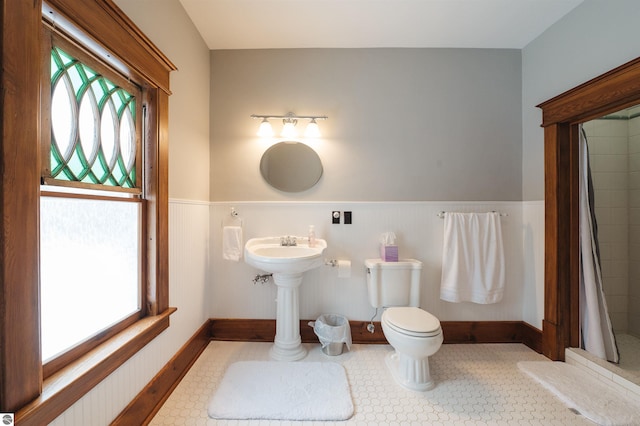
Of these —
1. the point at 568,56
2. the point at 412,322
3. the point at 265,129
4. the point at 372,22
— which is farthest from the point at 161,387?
the point at 568,56

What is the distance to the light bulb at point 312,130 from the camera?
6.69 ft

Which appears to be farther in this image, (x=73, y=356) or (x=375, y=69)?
(x=375, y=69)

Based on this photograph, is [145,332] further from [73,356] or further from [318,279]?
[318,279]

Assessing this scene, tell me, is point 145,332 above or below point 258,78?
below

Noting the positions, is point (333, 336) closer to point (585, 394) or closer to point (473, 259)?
point (473, 259)

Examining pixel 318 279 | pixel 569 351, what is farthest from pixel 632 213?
pixel 318 279

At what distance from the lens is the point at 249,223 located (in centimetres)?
211

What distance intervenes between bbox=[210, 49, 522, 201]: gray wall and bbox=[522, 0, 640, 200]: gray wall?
8 centimetres

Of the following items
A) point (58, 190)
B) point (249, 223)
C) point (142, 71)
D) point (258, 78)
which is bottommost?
point (249, 223)

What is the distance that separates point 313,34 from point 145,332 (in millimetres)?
2253

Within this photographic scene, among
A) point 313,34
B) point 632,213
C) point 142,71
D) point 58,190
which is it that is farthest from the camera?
point 632,213

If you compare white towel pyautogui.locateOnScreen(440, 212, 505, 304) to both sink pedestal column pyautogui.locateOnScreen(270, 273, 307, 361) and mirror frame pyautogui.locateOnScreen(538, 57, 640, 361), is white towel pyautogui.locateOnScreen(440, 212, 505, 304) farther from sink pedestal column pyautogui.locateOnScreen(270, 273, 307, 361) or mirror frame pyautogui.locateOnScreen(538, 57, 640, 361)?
sink pedestal column pyautogui.locateOnScreen(270, 273, 307, 361)

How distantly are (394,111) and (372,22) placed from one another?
65 centimetres

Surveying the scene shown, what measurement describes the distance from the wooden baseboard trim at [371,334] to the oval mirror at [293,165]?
1163 millimetres
